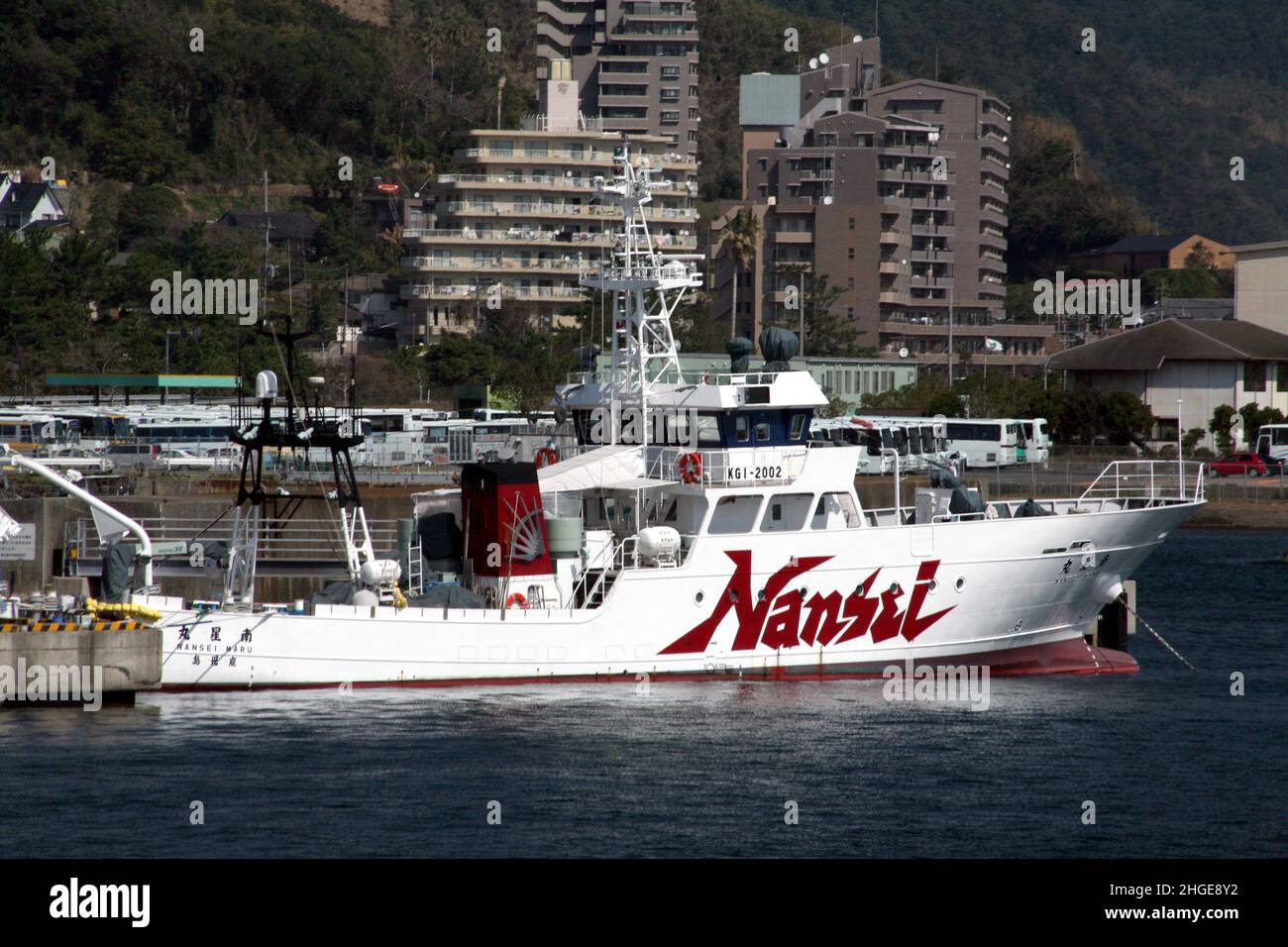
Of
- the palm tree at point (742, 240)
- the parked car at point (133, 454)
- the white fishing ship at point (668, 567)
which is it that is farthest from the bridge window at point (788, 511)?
the palm tree at point (742, 240)

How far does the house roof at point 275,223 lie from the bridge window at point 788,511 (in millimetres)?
89173

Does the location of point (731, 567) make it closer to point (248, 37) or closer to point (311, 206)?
point (311, 206)

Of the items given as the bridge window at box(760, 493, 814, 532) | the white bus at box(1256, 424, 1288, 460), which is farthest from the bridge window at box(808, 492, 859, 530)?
the white bus at box(1256, 424, 1288, 460)

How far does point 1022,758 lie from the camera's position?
28609mm

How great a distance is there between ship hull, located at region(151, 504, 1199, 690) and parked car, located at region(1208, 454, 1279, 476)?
4545 cm

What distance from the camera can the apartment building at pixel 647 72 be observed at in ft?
483

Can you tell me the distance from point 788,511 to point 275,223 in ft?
305

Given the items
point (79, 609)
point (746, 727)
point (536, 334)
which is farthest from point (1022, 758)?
point (536, 334)

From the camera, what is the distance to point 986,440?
8012 centimetres

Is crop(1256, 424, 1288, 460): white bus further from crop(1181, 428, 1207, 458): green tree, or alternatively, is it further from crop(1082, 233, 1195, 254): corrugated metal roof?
crop(1082, 233, 1195, 254): corrugated metal roof

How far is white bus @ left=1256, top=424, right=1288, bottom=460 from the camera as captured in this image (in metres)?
82.9

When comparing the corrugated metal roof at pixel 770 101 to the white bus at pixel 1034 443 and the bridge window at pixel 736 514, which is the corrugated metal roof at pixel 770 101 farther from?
the bridge window at pixel 736 514

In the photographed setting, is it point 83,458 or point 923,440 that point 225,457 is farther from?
point 923,440

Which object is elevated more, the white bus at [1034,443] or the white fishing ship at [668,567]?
the white bus at [1034,443]
